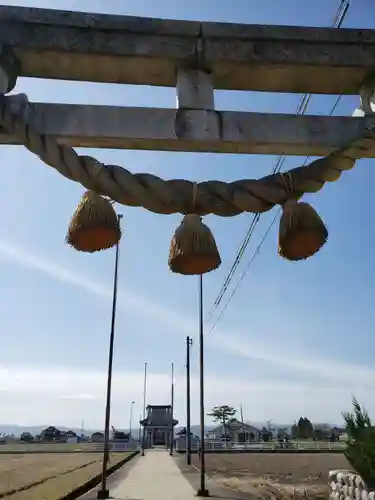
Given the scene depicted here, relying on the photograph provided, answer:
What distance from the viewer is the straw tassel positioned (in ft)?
8.69

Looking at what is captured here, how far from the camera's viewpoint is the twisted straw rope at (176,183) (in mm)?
2473

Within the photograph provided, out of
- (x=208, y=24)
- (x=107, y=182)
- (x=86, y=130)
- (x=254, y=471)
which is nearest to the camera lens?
(x=107, y=182)

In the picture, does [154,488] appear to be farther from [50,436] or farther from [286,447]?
[50,436]

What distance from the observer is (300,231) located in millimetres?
2686

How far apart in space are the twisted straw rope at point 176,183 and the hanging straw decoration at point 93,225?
0.43ft

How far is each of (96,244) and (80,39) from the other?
1124 mm

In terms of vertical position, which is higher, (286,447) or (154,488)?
(286,447)

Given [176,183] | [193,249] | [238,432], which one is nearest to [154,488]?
[193,249]

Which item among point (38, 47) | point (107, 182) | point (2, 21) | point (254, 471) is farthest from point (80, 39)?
point (254, 471)

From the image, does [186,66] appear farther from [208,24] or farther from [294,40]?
[294,40]

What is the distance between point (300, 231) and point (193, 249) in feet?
1.87

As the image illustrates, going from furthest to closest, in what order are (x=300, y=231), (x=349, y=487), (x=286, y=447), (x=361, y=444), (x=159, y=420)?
(x=159, y=420), (x=286, y=447), (x=349, y=487), (x=361, y=444), (x=300, y=231)

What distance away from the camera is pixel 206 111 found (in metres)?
2.82

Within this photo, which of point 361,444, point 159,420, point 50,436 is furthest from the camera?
point 50,436
